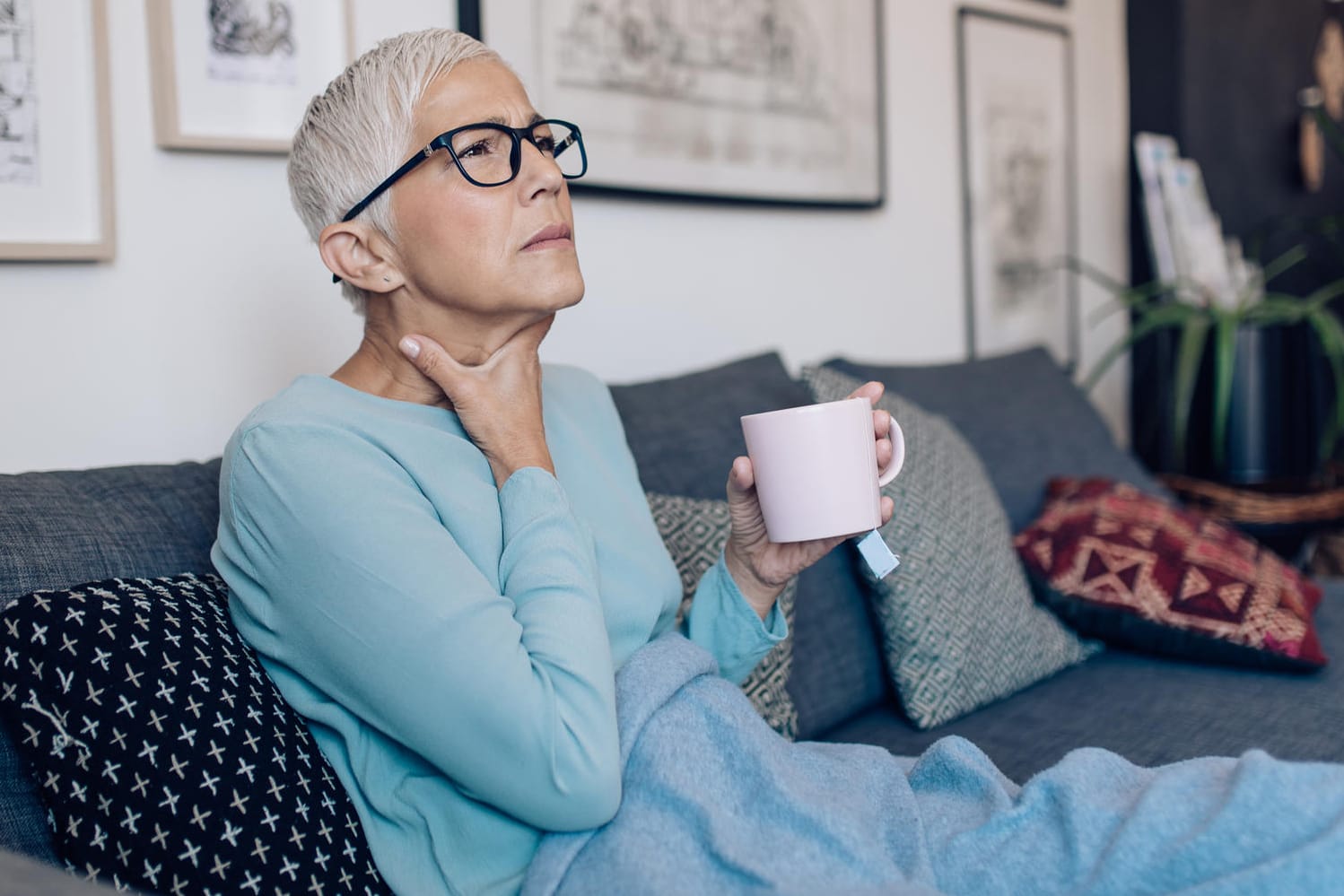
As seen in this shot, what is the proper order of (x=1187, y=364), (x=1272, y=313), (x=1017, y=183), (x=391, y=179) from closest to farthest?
1. (x=391, y=179)
2. (x=1187, y=364)
3. (x=1272, y=313)
4. (x=1017, y=183)

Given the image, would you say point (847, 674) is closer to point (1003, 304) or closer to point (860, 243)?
point (860, 243)

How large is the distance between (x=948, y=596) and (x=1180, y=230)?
6.02 feet

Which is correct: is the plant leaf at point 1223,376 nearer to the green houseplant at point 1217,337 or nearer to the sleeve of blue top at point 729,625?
the green houseplant at point 1217,337

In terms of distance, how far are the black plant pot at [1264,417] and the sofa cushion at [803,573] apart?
145 centimetres

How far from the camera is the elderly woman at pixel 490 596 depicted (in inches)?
34.7

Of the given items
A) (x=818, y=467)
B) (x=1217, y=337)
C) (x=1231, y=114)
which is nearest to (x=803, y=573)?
(x=818, y=467)

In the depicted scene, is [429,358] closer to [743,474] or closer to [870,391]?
[743,474]

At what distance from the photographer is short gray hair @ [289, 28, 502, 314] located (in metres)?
1.08

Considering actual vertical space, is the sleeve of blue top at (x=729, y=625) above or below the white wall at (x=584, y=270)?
below

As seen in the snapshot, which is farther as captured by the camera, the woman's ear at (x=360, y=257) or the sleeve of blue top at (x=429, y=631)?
the woman's ear at (x=360, y=257)

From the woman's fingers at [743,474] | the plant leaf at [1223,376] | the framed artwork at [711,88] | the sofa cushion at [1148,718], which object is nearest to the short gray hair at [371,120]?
the woman's fingers at [743,474]

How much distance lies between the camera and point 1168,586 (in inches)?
67.1

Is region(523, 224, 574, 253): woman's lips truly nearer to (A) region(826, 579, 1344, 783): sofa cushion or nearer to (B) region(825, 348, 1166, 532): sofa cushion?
(A) region(826, 579, 1344, 783): sofa cushion

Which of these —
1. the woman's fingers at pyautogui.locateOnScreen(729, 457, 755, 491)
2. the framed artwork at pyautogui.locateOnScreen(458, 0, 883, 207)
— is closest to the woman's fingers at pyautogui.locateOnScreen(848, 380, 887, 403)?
the woman's fingers at pyautogui.locateOnScreen(729, 457, 755, 491)
